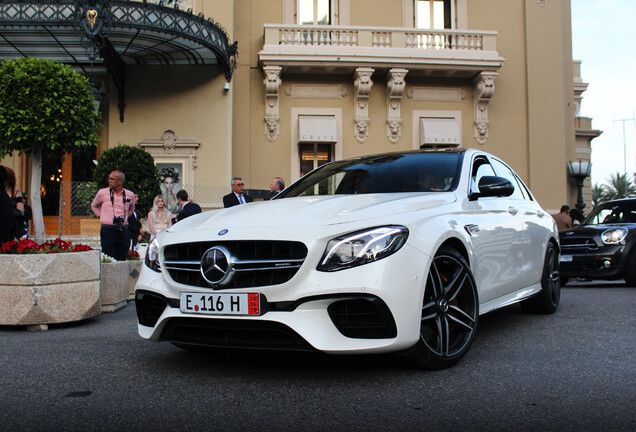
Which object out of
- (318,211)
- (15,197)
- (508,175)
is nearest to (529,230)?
(508,175)

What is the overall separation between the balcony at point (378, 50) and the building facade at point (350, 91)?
34 millimetres

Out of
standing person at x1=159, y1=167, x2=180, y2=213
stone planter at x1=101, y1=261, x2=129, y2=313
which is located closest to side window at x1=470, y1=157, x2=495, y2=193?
stone planter at x1=101, y1=261, x2=129, y2=313

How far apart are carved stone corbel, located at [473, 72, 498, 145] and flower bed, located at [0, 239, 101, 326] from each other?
1434 centimetres

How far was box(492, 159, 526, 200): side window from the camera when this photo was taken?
5216 mm

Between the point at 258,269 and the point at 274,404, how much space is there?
2.28 ft

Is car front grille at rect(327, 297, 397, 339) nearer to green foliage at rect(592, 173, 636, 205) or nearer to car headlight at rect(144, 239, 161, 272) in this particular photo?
car headlight at rect(144, 239, 161, 272)

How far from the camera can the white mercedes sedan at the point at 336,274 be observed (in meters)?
2.98

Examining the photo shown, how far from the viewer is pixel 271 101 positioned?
17.1 m

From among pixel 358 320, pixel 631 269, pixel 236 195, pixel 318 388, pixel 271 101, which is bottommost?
pixel 318 388

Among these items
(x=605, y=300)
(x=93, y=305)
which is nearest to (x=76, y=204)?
(x=93, y=305)

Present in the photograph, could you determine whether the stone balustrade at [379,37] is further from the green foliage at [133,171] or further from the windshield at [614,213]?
the windshield at [614,213]

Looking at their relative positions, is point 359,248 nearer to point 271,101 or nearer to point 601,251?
point 601,251

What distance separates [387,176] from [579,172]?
50.8 ft

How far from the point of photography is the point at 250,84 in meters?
17.2
